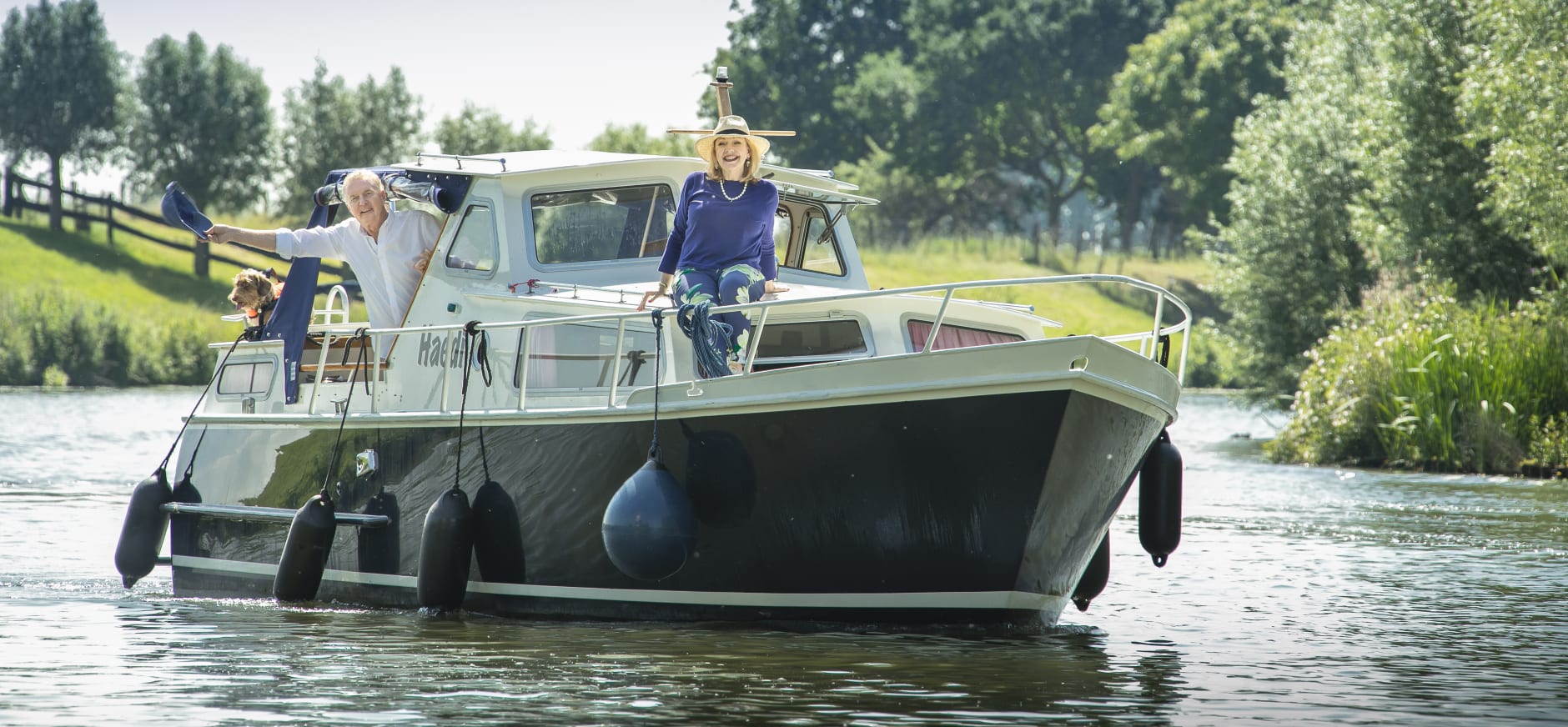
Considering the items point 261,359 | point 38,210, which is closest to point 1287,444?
point 261,359

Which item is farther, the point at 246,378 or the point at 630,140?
the point at 630,140

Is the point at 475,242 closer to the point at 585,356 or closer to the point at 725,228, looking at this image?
the point at 585,356

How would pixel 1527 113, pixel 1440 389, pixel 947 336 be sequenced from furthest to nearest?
1. pixel 1527 113
2. pixel 1440 389
3. pixel 947 336

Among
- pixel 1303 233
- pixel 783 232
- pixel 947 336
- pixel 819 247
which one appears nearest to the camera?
pixel 947 336

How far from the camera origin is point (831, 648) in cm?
834

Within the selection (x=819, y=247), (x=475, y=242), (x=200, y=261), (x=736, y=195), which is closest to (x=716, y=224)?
(x=736, y=195)

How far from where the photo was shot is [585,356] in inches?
372

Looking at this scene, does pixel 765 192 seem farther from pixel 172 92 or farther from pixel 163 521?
pixel 172 92

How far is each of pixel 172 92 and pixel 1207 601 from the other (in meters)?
57.7

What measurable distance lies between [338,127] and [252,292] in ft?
165

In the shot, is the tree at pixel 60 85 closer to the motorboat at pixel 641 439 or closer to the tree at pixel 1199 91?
the tree at pixel 1199 91

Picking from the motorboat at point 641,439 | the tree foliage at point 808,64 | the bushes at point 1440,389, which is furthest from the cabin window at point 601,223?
the tree foliage at point 808,64

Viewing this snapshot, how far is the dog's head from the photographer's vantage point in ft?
39.0

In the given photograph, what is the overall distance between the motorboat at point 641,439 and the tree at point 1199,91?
4869 centimetres
